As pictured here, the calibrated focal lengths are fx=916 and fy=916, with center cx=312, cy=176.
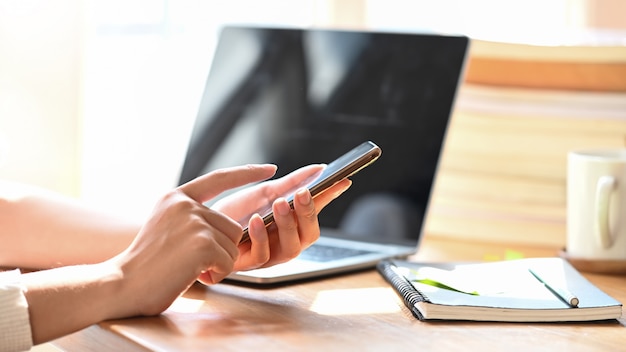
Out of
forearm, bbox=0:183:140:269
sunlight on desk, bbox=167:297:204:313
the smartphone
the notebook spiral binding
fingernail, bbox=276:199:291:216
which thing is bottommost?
sunlight on desk, bbox=167:297:204:313

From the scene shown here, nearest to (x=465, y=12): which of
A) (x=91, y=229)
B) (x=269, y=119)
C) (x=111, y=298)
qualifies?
(x=269, y=119)

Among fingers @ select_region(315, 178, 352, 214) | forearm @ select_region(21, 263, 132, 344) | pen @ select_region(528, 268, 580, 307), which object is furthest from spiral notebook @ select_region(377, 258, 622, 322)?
forearm @ select_region(21, 263, 132, 344)

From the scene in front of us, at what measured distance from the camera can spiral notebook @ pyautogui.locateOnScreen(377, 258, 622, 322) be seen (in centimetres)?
87

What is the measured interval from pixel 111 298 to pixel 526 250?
64 cm

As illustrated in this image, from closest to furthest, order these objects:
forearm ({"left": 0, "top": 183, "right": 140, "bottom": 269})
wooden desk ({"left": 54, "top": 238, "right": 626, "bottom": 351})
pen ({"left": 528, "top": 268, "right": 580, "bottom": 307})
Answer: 1. wooden desk ({"left": 54, "top": 238, "right": 626, "bottom": 351})
2. pen ({"left": 528, "top": 268, "right": 580, "bottom": 307})
3. forearm ({"left": 0, "top": 183, "right": 140, "bottom": 269})

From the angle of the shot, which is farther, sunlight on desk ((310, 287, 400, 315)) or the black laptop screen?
the black laptop screen

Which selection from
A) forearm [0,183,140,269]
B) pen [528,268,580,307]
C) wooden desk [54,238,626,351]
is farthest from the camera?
forearm [0,183,140,269]

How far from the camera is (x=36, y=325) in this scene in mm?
791

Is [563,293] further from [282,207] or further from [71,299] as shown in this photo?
[71,299]

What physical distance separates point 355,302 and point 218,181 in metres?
0.19

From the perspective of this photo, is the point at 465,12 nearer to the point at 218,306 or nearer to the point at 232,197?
the point at 232,197

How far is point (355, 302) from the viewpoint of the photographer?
0.94 meters

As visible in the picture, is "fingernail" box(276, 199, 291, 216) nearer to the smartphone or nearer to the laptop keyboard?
the smartphone

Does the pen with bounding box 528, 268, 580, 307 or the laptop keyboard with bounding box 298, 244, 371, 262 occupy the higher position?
the pen with bounding box 528, 268, 580, 307
